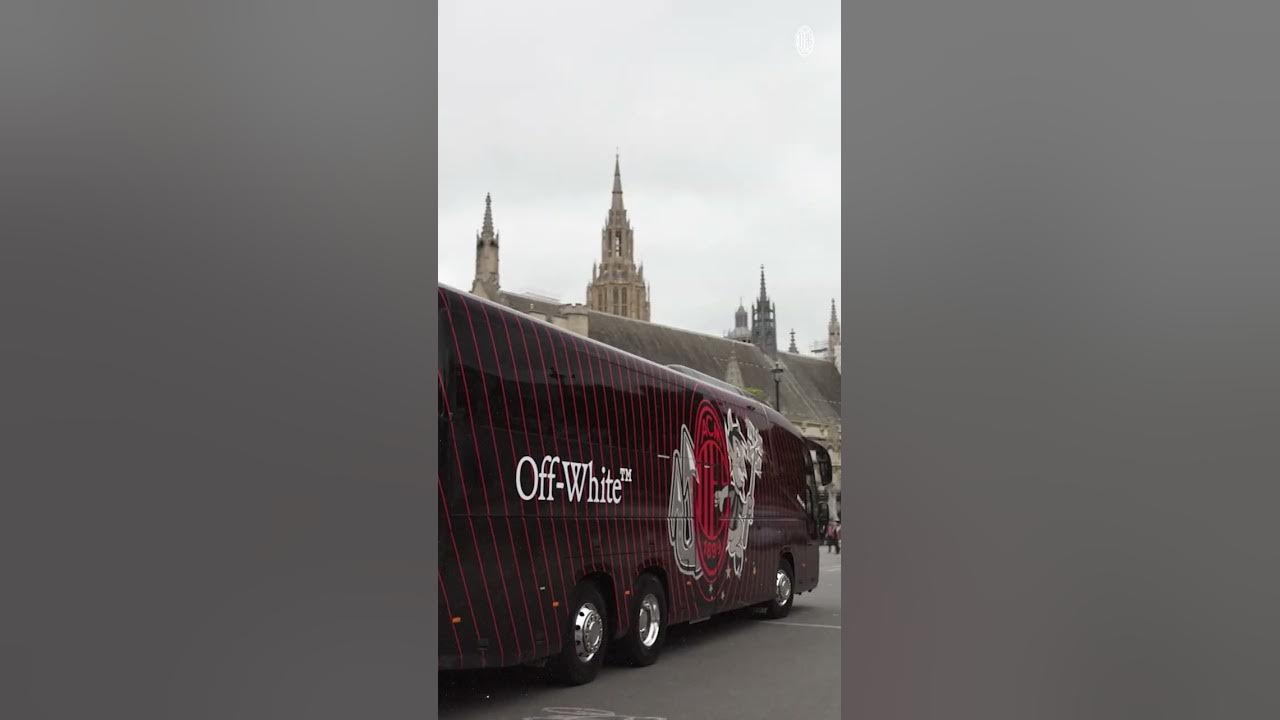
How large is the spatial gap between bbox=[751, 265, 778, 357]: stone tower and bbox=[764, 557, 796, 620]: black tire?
7915 cm

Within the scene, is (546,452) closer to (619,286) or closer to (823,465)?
(823,465)

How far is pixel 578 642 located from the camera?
9188mm

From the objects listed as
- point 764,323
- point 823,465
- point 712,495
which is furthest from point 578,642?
point 764,323

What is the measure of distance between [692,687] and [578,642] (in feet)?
3.45

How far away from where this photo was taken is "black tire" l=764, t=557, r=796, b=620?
14352mm

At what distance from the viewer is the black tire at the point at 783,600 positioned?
14352mm

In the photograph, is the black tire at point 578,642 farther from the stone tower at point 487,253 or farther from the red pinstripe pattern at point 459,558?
the stone tower at point 487,253
